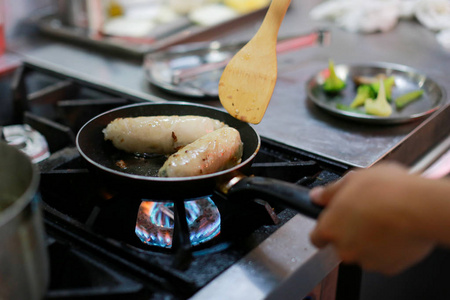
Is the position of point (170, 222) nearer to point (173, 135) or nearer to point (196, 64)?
point (173, 135)

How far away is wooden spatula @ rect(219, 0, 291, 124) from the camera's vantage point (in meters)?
0.98

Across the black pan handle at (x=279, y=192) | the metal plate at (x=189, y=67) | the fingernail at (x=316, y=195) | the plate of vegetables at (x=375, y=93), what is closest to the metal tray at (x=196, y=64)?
the metal plate at (x=189, y=67)

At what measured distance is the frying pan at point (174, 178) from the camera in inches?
28.0

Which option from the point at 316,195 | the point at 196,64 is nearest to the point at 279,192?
the point at 316,195

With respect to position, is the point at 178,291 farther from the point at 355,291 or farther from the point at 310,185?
the point at 355,291

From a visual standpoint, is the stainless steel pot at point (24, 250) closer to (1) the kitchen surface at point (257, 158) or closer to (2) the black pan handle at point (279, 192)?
(1) the kitchen surface at point (257, 158)

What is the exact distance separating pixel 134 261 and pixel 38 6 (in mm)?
1523

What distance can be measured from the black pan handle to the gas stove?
1.9 inches

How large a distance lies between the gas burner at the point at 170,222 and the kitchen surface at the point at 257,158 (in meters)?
0.02

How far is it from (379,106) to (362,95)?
0.10 meters

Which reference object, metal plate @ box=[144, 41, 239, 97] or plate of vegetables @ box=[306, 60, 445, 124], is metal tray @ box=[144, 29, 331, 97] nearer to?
metal plate @ box=[144, 41, 239, 97]

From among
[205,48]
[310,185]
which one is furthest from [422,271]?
[205,48]

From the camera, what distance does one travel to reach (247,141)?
984mm

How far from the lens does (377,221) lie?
0.56 m
